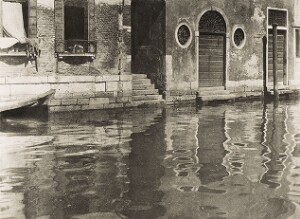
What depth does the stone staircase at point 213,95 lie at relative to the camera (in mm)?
17047

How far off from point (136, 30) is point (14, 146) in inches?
376

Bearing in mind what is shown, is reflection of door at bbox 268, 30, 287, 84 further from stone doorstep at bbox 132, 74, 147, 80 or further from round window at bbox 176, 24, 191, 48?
stone doorstep at bbox 132, 74, 147, 80

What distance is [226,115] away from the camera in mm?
13578

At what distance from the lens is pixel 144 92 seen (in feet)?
52.9

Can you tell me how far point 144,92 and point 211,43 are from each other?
3370 mm

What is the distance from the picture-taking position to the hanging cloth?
43.1 feet

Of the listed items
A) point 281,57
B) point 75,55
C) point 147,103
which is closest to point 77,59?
point 75,55

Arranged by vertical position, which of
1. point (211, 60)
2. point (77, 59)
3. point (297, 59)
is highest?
point (297, 59)

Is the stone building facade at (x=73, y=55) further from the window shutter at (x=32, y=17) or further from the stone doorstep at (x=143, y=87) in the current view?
the stone doorstep at (x=143, y=87)

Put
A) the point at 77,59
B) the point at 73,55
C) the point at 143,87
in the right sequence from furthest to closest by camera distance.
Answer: the point at 143,87 → the point at 77,59 → the point at 73,55

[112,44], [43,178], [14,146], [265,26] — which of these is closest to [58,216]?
Result: [43,178]

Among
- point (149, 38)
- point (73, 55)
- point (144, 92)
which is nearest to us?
point (73, 55)

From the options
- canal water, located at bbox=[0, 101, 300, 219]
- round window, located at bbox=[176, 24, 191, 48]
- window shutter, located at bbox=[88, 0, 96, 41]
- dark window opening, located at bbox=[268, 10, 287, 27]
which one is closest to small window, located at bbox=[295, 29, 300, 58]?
dark window opening, located at bbox=[268, 10, 287, 27]

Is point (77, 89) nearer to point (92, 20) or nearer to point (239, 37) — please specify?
point (92, 20)
